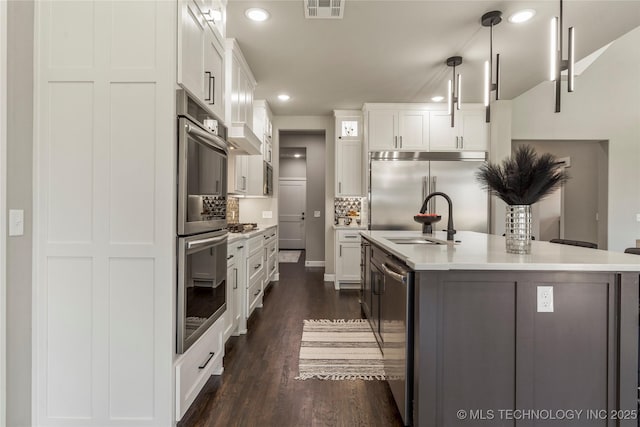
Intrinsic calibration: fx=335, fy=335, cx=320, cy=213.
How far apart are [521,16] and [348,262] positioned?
348 cm

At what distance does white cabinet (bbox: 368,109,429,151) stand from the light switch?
411cm

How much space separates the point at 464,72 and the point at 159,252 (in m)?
3.84

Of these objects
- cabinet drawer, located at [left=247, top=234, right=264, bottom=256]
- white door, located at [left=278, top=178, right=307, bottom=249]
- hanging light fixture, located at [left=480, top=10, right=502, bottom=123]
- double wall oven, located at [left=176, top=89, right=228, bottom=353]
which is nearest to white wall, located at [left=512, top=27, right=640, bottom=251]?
hanging light fixture, located at [left=480, top=10, right=502, bottom=123]

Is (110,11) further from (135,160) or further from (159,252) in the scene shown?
(159,252)

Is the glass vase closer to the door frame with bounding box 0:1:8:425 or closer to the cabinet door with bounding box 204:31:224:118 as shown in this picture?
the cabinet door with bounding box 204:31:224:118

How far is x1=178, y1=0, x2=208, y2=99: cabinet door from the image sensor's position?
5.45 ft

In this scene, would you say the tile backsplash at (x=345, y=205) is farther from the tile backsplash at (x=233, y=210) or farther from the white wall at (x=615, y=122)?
the white wall at (x=615, y=122)

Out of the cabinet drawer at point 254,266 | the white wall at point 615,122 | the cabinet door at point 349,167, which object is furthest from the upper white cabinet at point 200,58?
the white wall at point 615,122

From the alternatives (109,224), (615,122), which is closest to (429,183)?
(615,122)

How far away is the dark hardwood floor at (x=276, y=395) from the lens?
181 centimetres

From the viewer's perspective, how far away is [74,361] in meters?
1.63

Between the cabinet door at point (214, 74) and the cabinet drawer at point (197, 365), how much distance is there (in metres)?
1.42

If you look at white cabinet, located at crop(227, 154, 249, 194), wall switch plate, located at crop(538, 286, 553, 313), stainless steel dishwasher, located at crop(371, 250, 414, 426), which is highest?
white cabinet, located at crop(227, 154, 249, 194)

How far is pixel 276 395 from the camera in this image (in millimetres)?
2045
